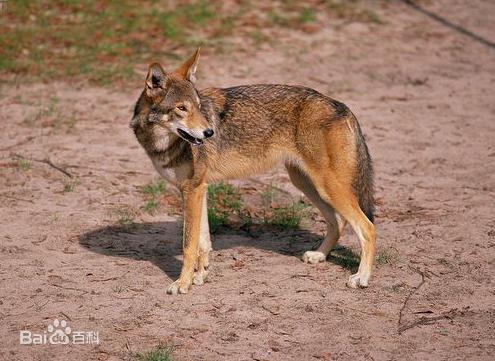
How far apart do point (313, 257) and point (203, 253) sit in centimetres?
107

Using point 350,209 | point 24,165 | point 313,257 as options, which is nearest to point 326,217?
point 313,257

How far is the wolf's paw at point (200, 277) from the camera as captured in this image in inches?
280

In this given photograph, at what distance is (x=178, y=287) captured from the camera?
691cm

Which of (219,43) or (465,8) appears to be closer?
(219,43)

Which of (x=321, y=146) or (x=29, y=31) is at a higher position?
(x=321, y=146)

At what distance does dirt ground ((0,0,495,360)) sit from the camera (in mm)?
6145

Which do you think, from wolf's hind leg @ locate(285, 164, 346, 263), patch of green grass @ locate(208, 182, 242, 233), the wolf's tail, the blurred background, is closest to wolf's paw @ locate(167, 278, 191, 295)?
wolf's hind leg @ locate(285, 164, 346, 263)

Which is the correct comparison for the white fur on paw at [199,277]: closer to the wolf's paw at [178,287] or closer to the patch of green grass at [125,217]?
the wolf's paw at [178,287]

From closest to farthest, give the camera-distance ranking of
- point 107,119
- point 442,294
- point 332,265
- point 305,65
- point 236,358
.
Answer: point 236,358
point 442,294
point 332,265
point 107,119
point 305,65

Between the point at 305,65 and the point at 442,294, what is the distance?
24.0ft

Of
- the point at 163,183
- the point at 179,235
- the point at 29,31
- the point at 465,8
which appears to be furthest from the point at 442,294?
the point at 465,8

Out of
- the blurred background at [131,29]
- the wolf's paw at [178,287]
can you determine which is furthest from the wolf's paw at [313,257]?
the blurred background at [131,29]

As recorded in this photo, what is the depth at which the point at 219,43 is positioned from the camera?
1409 cm

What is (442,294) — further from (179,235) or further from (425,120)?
(425,120)
